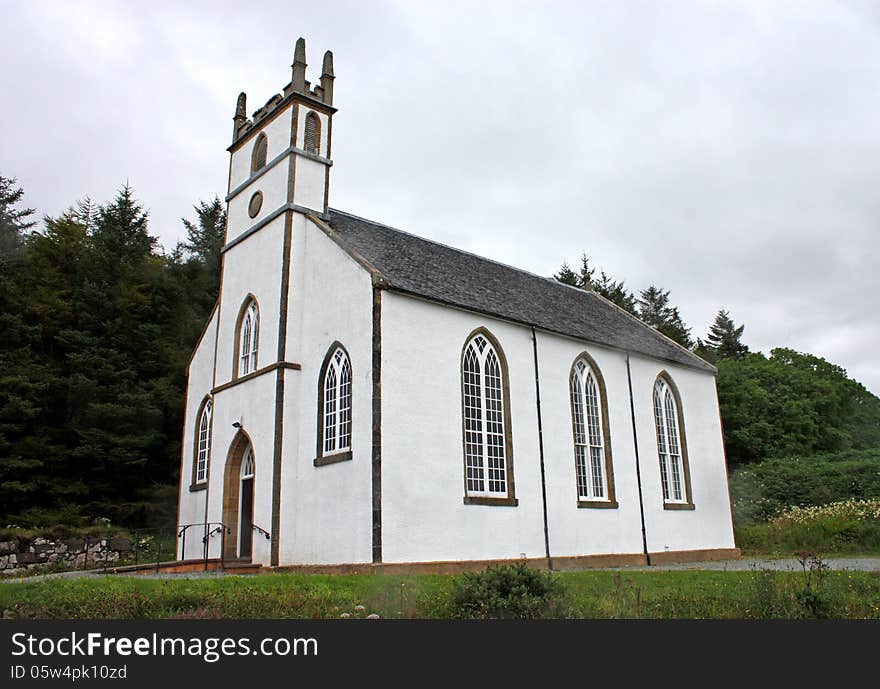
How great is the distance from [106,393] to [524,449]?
20548 mm

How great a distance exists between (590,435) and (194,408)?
1438cm

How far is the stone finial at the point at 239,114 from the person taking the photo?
26578 mm

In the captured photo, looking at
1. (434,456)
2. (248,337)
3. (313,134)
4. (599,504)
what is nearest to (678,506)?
(599,504)

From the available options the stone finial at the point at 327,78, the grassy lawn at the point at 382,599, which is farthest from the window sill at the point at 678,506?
the stone finial at the point at 327,78

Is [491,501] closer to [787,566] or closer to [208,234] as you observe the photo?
[787,566]

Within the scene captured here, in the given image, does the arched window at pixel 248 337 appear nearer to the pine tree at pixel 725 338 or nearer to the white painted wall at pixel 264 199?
the white painted wall at pixel 264 199

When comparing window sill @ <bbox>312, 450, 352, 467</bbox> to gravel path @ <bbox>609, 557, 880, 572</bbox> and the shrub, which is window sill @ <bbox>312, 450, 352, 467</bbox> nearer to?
gravel path @ <bbox>609, 557, 880, 572</bbox>

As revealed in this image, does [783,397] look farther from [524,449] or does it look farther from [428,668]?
[428,668]

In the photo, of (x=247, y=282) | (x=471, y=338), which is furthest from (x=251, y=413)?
(x=471, y=338)

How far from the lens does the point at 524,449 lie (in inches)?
838

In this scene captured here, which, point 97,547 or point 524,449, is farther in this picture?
point 97,547

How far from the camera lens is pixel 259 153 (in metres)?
25.1

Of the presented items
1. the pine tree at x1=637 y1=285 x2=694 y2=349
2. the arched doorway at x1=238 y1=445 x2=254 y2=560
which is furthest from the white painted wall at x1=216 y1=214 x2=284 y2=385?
the pine tree at x1=637 y1=285 x2=694 y2=349

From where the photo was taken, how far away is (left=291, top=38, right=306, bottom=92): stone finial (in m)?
23.6
